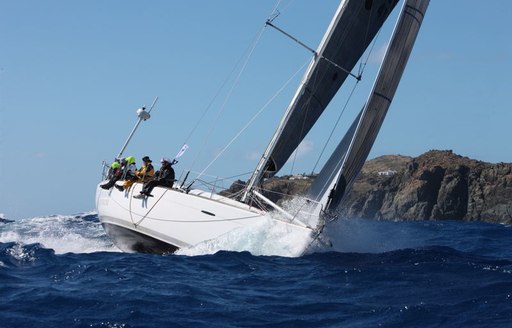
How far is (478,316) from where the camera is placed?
9.28 m

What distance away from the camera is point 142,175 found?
17531 mm

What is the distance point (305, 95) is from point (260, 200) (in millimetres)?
2577

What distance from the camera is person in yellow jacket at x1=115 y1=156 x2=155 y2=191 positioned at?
680 inches

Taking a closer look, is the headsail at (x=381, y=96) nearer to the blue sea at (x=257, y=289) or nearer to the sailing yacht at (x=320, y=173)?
the sailing yacht at (x=320, y=173)

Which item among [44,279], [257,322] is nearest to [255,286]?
[257,322]

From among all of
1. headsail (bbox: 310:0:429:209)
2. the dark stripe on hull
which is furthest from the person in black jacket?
headsail (bbox: 310:0:429:209)

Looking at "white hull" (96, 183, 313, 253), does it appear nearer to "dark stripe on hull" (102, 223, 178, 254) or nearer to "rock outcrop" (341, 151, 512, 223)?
"dark stripe on hull" (102, 223, 178, 254)

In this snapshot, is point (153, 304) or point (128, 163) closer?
point (153, 304)

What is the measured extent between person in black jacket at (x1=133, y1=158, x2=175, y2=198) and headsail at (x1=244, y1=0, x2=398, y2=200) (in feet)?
7.03

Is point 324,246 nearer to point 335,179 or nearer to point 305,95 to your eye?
point 335,179

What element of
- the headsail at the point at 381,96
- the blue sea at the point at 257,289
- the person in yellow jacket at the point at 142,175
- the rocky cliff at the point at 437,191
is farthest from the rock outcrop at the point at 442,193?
the headsail at the point at 381,96

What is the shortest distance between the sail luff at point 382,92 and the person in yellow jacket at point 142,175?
5.20 metres

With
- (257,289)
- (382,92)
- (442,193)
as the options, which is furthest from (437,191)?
(257,289)

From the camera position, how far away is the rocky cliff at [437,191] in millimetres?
66438
